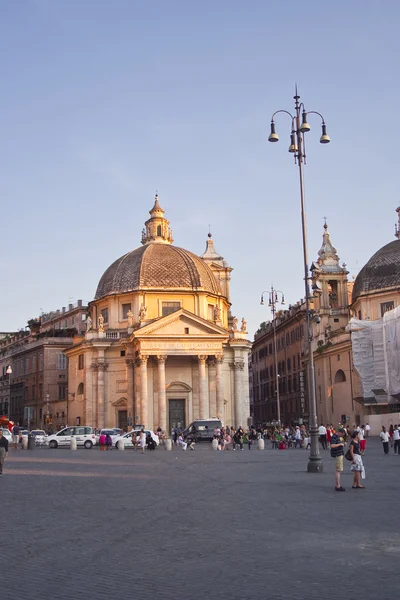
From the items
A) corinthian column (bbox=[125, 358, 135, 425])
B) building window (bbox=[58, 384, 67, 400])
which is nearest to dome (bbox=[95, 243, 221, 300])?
corinthian column (bbox=[125, 358, 135, 425])

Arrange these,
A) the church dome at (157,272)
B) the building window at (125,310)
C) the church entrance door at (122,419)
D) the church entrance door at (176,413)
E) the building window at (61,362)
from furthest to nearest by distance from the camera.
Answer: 1. the building window at (61,362)
2. the building window at (125,310)
3. the church dome at (157,272)
4. the church entrance door at (122,419)
5. the church entrance door at (176,413)

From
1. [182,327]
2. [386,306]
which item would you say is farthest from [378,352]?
[182,327]

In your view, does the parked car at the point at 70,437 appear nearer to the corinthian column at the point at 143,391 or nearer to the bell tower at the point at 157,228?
the corinthian column at the point at 143,391

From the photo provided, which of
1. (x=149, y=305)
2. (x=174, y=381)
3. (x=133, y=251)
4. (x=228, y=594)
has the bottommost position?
(x=228, y=594)

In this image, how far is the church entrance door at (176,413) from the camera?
196ft

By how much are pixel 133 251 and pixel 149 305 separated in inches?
277

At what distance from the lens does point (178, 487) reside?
63.1ft

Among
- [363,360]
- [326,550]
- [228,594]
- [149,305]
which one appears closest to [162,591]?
[228,594]

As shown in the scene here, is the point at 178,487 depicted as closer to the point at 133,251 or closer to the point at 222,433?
the point at 222,433

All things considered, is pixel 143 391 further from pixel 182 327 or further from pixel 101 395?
pixel 182 327

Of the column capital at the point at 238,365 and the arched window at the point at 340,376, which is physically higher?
the column capital at the point at 238,365

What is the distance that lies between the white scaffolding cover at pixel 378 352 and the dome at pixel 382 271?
5.93 metres

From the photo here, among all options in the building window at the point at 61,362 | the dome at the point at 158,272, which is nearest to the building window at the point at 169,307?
the dome at the point at 158,272

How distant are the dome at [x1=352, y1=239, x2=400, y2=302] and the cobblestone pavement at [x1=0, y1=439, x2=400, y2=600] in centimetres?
4260
